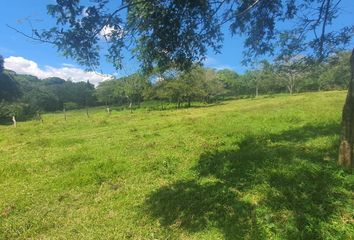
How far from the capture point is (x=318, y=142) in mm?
12898

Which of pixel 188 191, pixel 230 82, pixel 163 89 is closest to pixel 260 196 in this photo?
pixel 188 191

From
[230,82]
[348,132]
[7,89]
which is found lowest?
[230,82]

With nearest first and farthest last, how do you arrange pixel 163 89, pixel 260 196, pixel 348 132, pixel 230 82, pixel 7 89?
pixel 260 196 < pixel 348 132 < pixel 163 89 < pixel 7 89 < pixel 230 82

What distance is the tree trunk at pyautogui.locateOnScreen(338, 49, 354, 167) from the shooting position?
9.38 metres

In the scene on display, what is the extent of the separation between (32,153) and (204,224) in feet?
40.3

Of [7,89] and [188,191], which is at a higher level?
[7,89]

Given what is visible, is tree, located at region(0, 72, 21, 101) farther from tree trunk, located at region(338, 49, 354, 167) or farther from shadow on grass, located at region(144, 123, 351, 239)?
tree trunk, located at region(338, 49, 354, 167)

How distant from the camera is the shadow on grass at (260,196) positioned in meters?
7.15

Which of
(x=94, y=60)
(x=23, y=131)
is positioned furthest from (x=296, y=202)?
(x=23, y=131)

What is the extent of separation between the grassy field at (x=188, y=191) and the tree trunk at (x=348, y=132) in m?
0.50

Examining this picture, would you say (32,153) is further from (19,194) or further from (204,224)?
(204,224)

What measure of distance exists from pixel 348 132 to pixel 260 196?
3303 millimetres

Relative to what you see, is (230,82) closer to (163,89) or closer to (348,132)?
(163,89)

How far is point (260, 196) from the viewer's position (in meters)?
8.44
